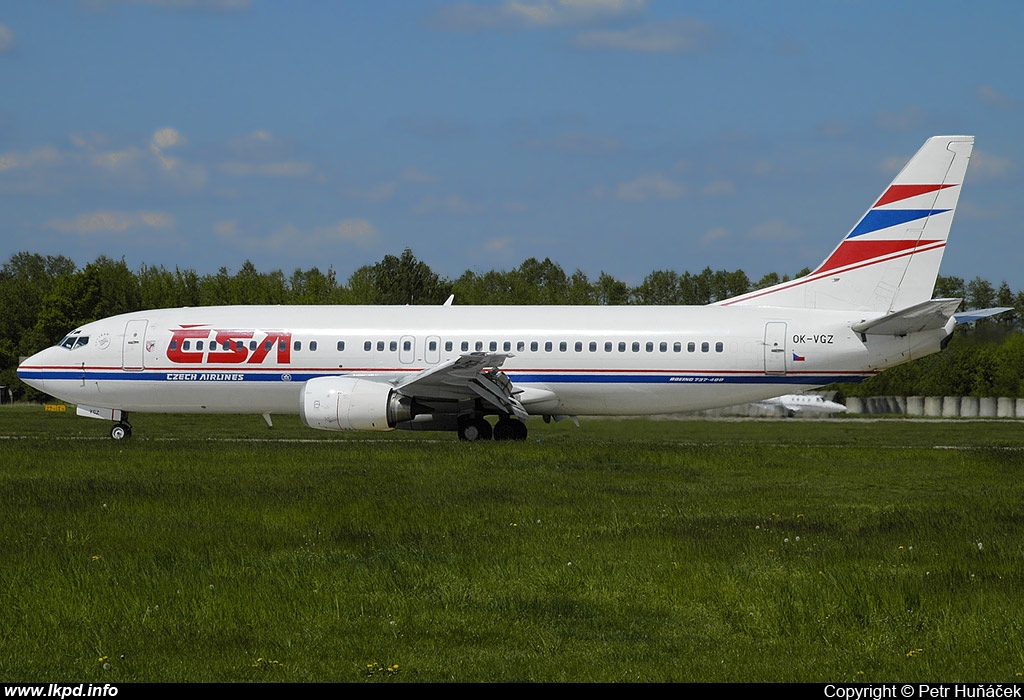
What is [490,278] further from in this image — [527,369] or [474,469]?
[474,469]

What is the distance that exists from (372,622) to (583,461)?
42.6 ft

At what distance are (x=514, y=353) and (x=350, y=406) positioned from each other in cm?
462

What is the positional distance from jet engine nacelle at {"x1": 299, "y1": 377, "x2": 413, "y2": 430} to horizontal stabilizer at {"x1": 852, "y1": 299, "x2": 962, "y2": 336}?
1147cm

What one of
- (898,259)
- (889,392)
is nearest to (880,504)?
(898,259)

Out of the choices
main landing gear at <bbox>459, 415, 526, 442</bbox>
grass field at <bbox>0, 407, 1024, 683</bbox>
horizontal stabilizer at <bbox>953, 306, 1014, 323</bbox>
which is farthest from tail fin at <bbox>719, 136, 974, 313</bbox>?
grass field at <bbox>0, 407, 1024, 683</bbox>

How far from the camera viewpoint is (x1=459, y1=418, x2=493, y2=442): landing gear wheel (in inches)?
1134

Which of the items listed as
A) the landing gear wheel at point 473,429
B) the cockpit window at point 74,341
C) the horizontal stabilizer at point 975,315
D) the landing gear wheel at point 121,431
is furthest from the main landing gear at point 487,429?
the horizontal stabilizer at point 975,315

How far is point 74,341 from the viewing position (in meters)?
31.2

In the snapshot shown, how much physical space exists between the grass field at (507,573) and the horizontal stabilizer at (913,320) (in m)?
6.20

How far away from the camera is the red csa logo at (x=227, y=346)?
1169 inches

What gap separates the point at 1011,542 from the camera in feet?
43.0

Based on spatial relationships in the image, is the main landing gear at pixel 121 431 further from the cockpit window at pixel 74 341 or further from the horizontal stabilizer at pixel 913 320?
the horizontal stabilizer at pixel 913 320

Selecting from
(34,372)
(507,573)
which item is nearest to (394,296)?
(34,372)

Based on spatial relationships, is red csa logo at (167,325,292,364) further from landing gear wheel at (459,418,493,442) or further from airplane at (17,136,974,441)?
landing gear wheel at (459,418,493,442)
